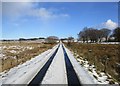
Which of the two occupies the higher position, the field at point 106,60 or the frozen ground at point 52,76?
the frozen ground at point 52,76

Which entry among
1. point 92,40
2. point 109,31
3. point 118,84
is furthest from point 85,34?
point 118,84

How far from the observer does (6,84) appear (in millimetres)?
9773

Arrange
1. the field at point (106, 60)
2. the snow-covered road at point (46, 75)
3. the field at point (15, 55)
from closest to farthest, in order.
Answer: the snow-covered road at point (46, 75) → the field at point (106, 60) → the field at point (15, 55)

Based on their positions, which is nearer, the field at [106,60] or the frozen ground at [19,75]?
the frozen ground at [19,75]

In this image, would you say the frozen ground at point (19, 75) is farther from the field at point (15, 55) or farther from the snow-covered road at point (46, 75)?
the field at point (15, 55)

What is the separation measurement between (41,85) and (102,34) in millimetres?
126865

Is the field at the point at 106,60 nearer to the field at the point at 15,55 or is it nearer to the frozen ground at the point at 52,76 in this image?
the frozen ground at the point at 52,76

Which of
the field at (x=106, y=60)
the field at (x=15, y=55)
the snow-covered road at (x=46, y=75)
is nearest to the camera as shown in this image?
the snow-covered road at (x=46, y=75)

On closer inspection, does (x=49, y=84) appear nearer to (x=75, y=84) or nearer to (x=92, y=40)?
(x=75, y=84)

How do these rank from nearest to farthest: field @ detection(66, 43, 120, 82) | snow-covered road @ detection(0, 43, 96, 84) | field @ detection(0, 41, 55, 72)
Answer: snow-covered road @ detection(0, 43, 96, 84)
field @ detection(66, 43, 120, 82)
field @ detection(0, 41, 55, 72)

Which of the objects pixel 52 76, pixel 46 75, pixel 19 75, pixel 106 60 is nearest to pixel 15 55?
pixel 106 60

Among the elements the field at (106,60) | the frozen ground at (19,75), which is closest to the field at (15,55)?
the frozen ground at (19,75)

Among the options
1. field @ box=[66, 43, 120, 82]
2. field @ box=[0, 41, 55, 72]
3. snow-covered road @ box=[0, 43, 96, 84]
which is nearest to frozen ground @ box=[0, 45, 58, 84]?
snow-covered road @ box=[0, 43, 96, 84]

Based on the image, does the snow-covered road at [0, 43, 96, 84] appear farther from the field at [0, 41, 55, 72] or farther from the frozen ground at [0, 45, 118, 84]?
the field at [0, 41, 55, 72]
